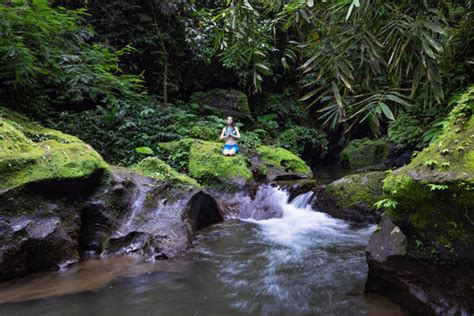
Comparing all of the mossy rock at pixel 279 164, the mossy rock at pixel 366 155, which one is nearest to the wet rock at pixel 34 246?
the mossy rock at pixel 279 164

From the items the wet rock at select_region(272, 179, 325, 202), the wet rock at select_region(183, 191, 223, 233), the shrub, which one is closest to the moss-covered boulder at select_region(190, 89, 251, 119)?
the shrub

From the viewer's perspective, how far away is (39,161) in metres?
4.45

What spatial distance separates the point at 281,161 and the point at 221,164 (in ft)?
8.98

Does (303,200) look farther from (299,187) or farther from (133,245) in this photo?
(133,245)

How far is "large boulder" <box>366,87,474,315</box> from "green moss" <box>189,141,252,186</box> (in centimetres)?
501

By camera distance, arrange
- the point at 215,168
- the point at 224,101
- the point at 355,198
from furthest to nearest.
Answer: the point at 224,101 < the point at 215,168 < the point at 355,198

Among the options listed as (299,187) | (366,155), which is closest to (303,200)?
(299,187)

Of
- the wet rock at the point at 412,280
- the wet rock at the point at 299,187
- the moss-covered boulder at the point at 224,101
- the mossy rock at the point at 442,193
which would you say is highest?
the moss-covered boulder at the point at 224,101

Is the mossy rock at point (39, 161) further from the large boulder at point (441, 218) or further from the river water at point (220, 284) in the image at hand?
the large boulder at point (441, 218)

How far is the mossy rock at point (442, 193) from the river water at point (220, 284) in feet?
2.72

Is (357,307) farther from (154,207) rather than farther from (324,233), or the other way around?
(154,207)

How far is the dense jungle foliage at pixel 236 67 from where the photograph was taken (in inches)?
114

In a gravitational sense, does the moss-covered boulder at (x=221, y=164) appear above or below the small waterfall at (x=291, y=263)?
above

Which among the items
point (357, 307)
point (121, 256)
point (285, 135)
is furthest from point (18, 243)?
point (285, 135)
